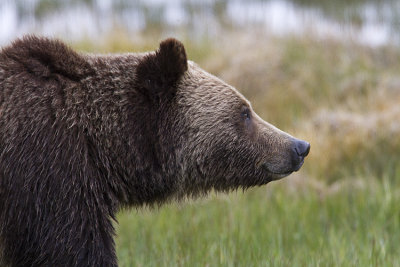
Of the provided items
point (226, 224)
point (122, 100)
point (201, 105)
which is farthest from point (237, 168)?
point (226, 224)

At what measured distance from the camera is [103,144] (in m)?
4.48

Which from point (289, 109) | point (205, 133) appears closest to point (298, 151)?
point (205, 133)

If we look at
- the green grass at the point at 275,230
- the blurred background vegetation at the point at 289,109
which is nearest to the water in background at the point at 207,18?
the blurred background vegetation at the point at 289,109

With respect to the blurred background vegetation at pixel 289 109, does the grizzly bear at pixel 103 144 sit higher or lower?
higher

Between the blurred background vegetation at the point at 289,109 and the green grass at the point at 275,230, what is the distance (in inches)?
0.8

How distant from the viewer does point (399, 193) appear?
742cm

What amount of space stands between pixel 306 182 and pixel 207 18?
9.20 m

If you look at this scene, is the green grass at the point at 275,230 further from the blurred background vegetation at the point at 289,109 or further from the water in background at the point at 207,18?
the water in background at the point at 207,18

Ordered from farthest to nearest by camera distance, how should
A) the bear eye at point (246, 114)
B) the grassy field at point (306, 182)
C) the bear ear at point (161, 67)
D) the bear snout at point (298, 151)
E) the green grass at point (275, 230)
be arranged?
the grassy field at point (306, 182), the green grass at point (275, 230), the bear eye at point (246, 114), the bear snout at point (298, 151), the bear ear at point (161, 67)

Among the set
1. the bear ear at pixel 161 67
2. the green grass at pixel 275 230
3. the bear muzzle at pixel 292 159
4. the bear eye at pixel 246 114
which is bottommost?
the green grass at pixel 275 230

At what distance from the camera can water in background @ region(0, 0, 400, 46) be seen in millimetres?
14844

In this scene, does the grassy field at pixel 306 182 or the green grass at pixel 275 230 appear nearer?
the green grass at pixel 275 230

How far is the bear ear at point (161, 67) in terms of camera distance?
4.68 m

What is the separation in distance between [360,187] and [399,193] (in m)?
0.54
